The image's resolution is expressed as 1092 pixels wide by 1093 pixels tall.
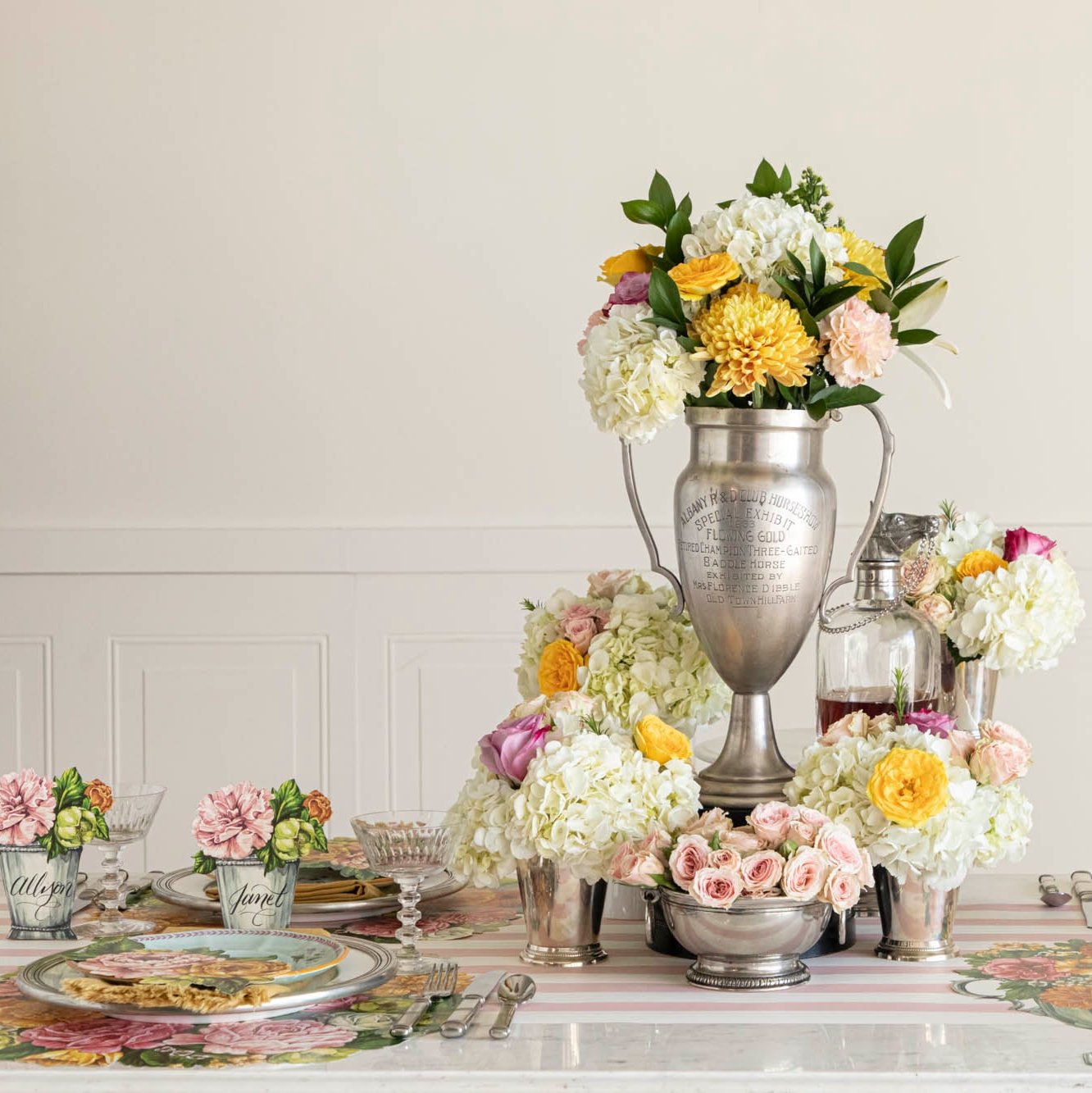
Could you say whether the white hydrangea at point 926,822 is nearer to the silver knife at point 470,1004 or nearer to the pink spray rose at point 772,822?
the pink spray rose at point 772,822

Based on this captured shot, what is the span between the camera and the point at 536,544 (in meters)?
3.18

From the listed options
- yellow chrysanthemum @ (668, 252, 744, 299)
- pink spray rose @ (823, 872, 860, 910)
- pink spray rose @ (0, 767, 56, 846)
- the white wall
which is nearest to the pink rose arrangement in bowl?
pink spray rose @ (823, 872, 860, 910)

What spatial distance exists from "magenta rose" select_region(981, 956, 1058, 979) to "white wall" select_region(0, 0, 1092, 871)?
1.81 metres

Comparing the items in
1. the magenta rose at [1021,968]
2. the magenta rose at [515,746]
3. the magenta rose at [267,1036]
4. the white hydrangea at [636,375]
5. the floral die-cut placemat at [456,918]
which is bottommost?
the floral die-cut placemat at [456,918]

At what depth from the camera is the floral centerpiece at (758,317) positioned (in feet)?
4.26

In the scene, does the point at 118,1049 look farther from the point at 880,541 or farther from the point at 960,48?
the point at 960,48

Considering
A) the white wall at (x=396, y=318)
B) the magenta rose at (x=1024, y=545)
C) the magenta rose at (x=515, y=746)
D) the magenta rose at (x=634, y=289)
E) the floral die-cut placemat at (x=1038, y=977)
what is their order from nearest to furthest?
the floral die-cut placemat at (x=1038, y=977), the magenta rose at (x=515, y=746), the magenta rose at (x=634, y=289), the magenta rose at (x=1024, y=545), the white wall at (x=396, y=318)

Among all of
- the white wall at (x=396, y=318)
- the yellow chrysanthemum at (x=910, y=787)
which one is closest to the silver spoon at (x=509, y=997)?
the yellow chrysanthemum at (x=910, y=787)

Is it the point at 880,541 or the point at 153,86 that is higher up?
the point at 153,86

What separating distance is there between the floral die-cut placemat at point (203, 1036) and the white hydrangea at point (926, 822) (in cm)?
36

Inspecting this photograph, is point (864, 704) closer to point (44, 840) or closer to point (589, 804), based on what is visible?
point (589, 804)

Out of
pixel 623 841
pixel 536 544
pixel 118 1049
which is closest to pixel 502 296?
pixel 536 544

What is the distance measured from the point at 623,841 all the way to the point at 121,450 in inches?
90.0

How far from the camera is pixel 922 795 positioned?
122cm
